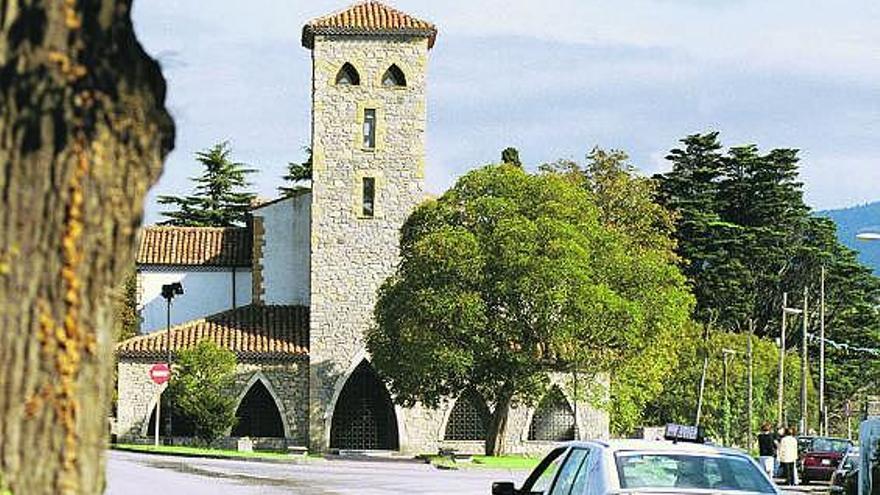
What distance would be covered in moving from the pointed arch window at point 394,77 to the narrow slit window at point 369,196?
152 inches

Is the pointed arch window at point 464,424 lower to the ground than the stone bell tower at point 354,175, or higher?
lower

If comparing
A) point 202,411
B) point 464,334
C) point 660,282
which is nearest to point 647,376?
point 660,282

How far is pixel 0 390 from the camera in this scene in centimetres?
559

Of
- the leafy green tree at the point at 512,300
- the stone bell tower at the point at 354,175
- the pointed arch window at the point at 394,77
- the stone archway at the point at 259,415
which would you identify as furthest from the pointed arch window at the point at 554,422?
the pointed arch window at the point at 394,77

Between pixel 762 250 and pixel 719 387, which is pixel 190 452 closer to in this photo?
pixel 719 387

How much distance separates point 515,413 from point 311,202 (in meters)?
11.7

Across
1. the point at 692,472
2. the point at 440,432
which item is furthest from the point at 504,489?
the point at 440,432

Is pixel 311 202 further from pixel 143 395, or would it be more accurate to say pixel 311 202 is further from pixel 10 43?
pixel 10 43

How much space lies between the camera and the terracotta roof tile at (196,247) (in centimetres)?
7838

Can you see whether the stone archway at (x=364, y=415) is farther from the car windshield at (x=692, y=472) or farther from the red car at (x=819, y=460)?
the car windshield at (x=692, y=472)

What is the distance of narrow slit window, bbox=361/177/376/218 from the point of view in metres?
69.0

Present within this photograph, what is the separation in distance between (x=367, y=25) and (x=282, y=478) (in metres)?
33.6

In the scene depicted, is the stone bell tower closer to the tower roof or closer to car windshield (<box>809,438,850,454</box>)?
the tower roof

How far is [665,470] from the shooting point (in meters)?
13.8
